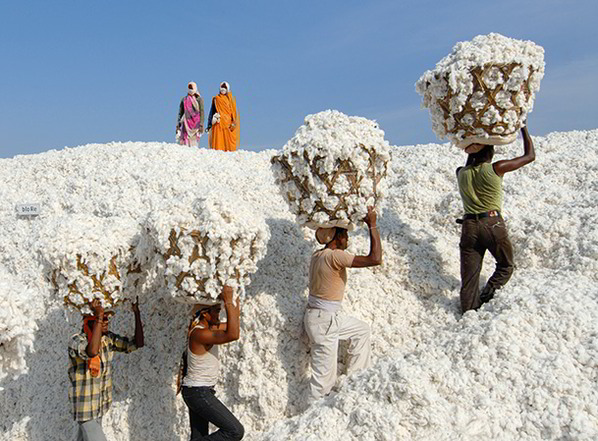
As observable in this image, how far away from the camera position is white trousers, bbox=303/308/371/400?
3.51 metres

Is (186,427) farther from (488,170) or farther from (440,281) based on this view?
(488,170)

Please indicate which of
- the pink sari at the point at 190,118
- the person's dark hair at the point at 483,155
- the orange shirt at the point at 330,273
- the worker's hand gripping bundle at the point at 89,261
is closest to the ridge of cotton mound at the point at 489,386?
the orange shirt at the point at 330,273

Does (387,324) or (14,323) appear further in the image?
(387,324)

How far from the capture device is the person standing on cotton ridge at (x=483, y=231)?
3.83 metres

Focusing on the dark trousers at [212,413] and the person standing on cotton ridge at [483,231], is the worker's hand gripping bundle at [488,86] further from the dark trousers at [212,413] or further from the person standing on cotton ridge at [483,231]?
the dark trousers at [212,413]

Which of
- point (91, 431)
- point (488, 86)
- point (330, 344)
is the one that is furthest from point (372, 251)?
point (91, 431)

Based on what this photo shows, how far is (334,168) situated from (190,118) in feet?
20.9

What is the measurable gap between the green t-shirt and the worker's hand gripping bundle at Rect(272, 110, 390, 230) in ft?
2.35

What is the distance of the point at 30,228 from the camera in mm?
6109

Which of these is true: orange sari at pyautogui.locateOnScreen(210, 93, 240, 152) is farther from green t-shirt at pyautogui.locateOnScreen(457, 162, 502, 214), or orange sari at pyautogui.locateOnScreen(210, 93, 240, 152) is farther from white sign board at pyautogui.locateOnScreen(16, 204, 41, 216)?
green t-shirt at pyautogui.locateOnScreen(457, 162, 502, 214)

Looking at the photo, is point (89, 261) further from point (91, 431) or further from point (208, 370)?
point (91, 431)

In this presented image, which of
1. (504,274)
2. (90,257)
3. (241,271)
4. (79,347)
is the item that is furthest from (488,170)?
(79,347)

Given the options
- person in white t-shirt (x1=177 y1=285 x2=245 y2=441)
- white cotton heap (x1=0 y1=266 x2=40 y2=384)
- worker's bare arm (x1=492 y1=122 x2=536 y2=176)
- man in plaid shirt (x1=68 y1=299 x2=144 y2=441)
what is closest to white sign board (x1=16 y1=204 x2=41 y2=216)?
man in plaid shirt (x1=68 y1=299 x2=144 y2=441)

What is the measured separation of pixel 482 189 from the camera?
3.88 m
